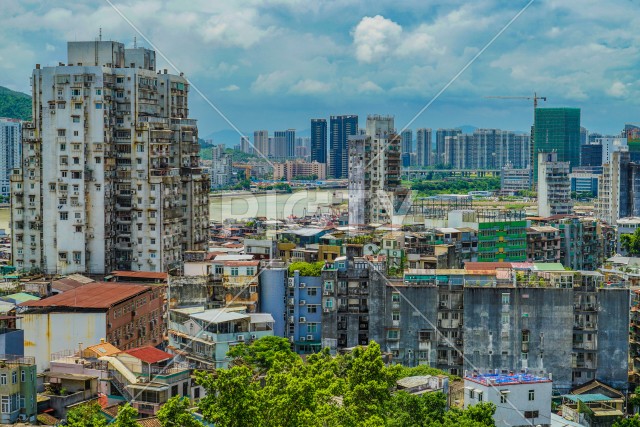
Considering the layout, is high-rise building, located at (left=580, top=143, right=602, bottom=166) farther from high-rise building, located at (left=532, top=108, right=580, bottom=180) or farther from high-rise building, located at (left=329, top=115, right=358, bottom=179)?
high-rise building, located at (left=329, top=115, right=358, bottom=179)

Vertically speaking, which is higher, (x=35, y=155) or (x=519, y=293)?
(x=35, y=155)

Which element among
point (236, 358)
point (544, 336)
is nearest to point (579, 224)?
point (544, 336)

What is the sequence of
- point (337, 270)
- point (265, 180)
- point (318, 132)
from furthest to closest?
point (318, 132) < point (265, 180) < point (337, 270)

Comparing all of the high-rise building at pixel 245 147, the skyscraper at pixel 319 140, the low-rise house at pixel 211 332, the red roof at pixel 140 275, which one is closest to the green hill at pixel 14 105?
the skyscraper at pixel 319 140

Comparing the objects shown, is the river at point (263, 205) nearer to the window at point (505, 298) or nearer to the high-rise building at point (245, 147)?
the window at point (505, 298)

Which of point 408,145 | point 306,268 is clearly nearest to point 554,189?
point 306,268

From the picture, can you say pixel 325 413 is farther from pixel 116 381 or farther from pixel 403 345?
pixel 403 345

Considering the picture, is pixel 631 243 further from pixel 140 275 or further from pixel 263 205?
pixel 263 205
